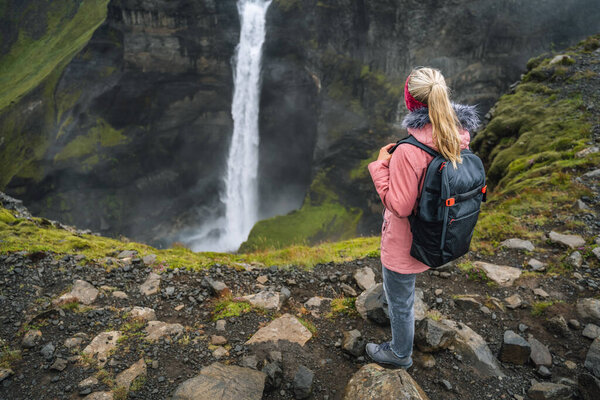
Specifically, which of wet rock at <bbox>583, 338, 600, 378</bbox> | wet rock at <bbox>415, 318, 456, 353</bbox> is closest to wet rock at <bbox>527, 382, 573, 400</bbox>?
wet rock at <bbox>583, 338, 600, 378</bbox>

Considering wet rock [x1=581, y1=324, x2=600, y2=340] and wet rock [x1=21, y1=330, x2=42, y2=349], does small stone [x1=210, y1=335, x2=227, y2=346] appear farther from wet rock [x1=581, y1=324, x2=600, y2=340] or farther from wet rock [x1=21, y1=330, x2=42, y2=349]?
wet rock [x1=581, y1=324, x2=600, y2=340]

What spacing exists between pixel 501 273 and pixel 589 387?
2933 millimetres

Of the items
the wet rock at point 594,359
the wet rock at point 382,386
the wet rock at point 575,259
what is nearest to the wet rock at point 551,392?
the wet rock at point 594,359

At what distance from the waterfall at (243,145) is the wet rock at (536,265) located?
3619 centimetres

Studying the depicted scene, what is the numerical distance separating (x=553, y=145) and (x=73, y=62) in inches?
1831

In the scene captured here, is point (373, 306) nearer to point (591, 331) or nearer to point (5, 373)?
point (591, 331)

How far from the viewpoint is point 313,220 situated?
34688 millimetres

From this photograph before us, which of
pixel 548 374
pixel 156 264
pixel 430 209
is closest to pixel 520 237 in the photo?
pixel 548 374

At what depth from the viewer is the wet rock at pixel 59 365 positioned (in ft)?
13.2

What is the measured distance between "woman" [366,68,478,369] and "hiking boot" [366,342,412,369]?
0.47m

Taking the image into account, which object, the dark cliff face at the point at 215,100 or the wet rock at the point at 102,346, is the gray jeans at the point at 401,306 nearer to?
the wet rock at the point at 102,346

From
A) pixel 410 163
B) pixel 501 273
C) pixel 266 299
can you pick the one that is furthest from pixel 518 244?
pixel 410 163

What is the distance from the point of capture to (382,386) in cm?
332

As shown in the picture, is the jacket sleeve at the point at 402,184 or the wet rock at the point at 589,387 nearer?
the jacket sleeve at the point at 402,184
